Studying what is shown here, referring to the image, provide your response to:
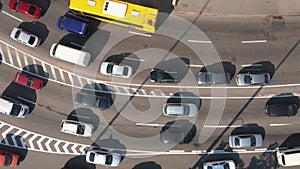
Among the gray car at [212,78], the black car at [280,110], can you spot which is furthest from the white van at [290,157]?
the gray car at [212,78]

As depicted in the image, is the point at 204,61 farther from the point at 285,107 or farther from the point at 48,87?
the point at 48,87

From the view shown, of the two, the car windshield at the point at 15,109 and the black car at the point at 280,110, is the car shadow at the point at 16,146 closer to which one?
the car windshield at the point at 15,109

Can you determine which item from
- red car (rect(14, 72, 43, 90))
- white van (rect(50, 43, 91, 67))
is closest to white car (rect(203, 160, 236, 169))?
white van (rect(50, 43, 91, 67))

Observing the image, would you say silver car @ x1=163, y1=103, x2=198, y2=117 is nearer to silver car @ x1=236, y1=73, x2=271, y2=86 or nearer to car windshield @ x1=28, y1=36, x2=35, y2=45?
silver car @ x1=236, y1=73, x2=271, y2=86

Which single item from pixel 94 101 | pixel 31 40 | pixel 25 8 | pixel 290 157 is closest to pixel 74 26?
pixel 31 40

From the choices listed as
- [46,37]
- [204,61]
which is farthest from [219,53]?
[46,37]

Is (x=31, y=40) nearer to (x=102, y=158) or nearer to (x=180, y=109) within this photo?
(x=102, y=158)
